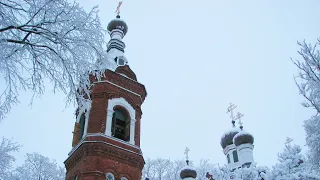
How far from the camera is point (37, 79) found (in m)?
5.68

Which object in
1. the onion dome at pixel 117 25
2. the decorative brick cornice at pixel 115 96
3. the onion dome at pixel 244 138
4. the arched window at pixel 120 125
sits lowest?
the arched window at pixel 120 125

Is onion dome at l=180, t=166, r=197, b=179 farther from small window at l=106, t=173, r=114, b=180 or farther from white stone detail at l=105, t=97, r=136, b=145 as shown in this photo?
small window at l=106, t=173, r=114, b=180

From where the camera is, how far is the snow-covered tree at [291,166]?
8.94 meters

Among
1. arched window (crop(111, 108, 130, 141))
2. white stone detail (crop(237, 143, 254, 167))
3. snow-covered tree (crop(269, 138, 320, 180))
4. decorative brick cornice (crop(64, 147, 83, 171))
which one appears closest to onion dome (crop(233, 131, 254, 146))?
white stone detail (crop(237, 143, 254, 167))

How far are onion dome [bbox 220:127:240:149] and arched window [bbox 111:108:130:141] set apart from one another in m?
12.0

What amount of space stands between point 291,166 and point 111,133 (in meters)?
8.24

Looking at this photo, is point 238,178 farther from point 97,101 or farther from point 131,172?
point 97,101

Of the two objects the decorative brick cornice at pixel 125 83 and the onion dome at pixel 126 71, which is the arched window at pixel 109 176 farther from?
the onion dome at pixel 126 71

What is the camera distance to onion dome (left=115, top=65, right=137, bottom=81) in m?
17.9

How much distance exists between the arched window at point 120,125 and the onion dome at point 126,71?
2.17m

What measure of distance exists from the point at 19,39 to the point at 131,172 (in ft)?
34.4

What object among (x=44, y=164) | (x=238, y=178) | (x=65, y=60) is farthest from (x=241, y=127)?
(x=65, y=60)

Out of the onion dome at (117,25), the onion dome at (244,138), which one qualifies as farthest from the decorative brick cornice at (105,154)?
the onion dome at (244,138)

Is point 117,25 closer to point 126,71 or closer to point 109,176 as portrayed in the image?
point 126,71
